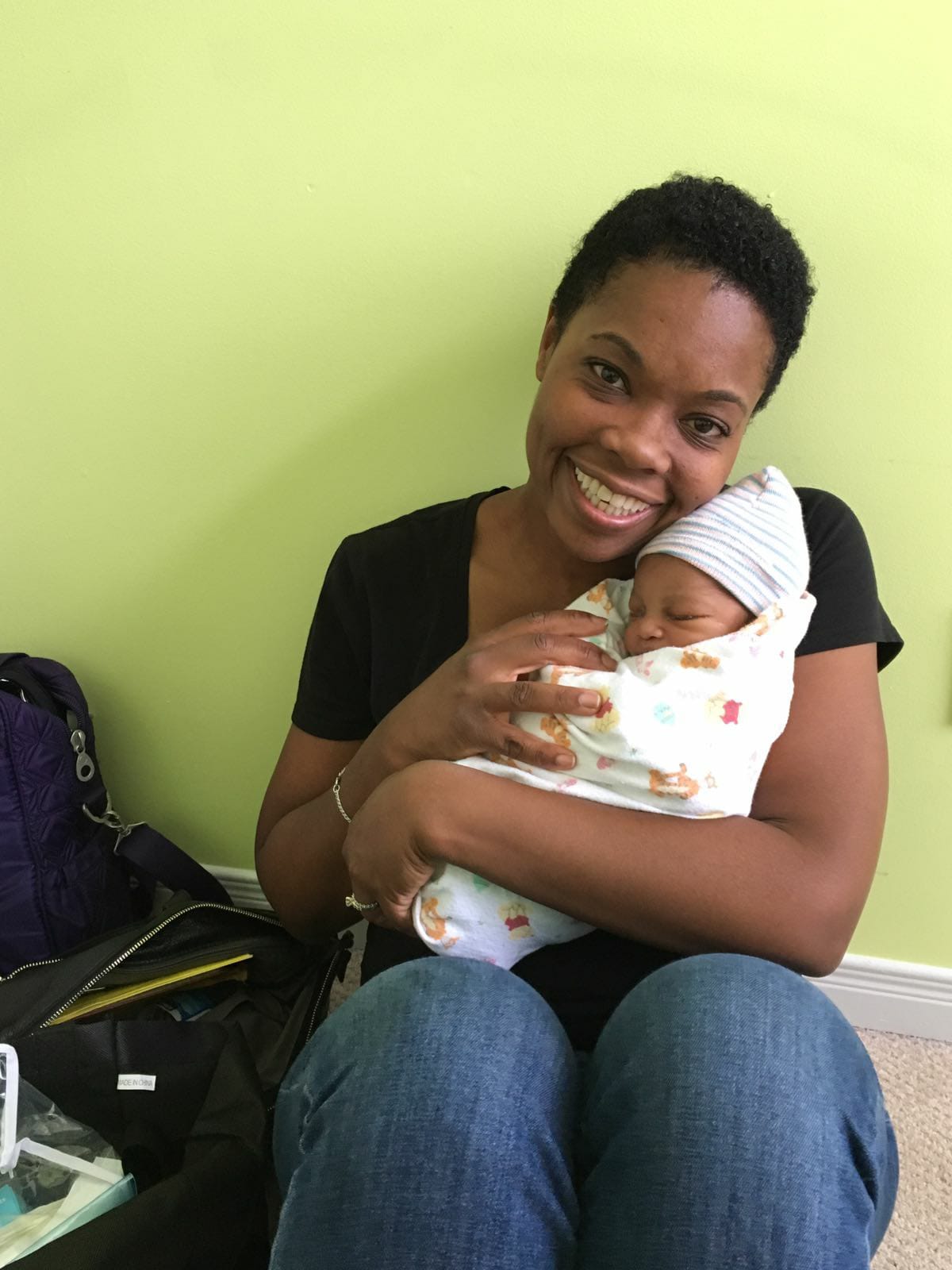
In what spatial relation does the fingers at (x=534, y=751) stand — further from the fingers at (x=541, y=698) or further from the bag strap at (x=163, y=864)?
the bag strap at (x=163, y=864)

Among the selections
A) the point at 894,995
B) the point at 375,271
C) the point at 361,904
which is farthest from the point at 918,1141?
the point at 375,271

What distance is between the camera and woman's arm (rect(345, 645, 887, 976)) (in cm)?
77

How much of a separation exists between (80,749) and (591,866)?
807 millimetres

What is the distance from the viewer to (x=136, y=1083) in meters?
0.99

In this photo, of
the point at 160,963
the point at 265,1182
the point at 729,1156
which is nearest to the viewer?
the point at 729,1156

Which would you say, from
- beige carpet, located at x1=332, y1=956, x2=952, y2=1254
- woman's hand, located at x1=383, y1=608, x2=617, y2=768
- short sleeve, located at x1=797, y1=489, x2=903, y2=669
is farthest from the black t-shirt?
beige carpet, located at x1=332, y1=956, x2=952, y2=1254

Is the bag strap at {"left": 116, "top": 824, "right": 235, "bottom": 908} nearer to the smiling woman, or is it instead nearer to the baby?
the smiling woman

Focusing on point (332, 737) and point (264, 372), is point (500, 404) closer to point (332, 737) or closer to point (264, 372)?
point (264, 372)

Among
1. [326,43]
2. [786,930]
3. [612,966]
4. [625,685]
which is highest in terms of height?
[326,43]

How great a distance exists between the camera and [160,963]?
1.10m

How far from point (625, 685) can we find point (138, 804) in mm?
979

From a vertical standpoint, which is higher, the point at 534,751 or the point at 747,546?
the point at 747,546

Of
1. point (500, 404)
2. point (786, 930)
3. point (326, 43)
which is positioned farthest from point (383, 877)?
point (326, 43)

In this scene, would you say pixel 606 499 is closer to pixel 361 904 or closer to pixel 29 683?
pixel 361 904
